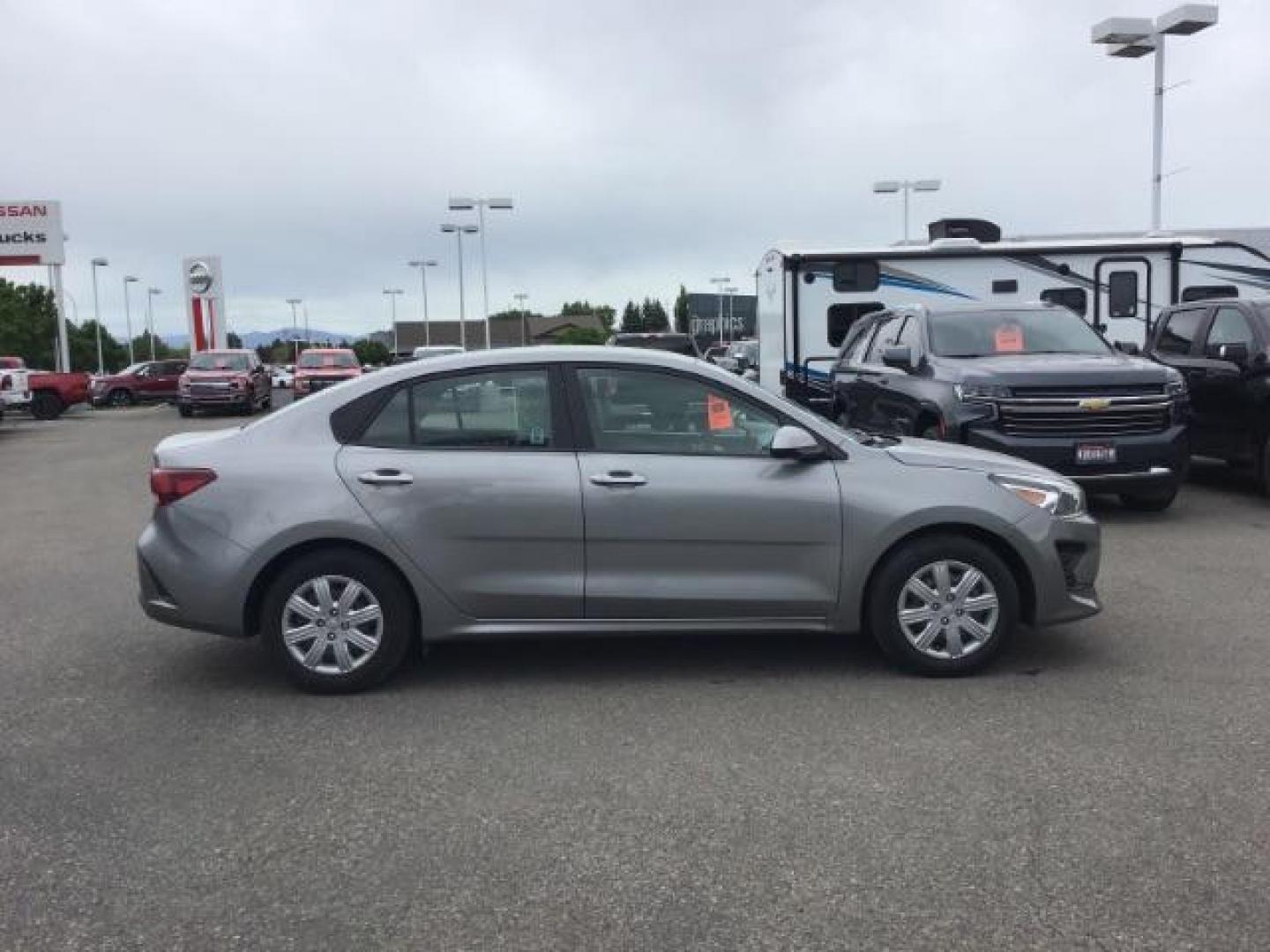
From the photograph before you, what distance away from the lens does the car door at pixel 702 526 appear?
5.35 m

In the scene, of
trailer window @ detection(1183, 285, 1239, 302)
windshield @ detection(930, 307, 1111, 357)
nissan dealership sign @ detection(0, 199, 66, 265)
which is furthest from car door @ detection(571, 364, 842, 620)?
nissan dealership sign @ detection(0, 199, 66, 265)

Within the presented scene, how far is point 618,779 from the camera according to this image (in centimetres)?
436

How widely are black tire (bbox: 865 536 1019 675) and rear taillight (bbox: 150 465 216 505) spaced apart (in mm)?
3084

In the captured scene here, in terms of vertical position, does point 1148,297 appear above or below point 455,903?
above

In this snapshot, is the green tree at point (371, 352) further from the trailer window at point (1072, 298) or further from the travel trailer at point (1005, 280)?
the trailer window at point (1072, 298)

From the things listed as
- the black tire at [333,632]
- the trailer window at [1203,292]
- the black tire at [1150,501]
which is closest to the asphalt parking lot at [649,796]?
the black tire at [333,632]

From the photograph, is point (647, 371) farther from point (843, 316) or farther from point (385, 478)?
point (843, 316)

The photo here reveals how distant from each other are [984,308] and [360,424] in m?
7.16

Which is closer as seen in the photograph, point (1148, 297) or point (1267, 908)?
point (1267, 908)

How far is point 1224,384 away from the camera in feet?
36.0

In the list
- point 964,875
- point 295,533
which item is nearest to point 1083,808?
point 964,875

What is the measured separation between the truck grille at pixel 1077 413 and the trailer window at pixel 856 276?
21.6ft

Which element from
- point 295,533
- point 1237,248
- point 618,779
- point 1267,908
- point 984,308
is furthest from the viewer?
point 1237,248

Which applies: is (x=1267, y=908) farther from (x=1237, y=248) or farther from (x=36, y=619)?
(x=1237, y=248)
